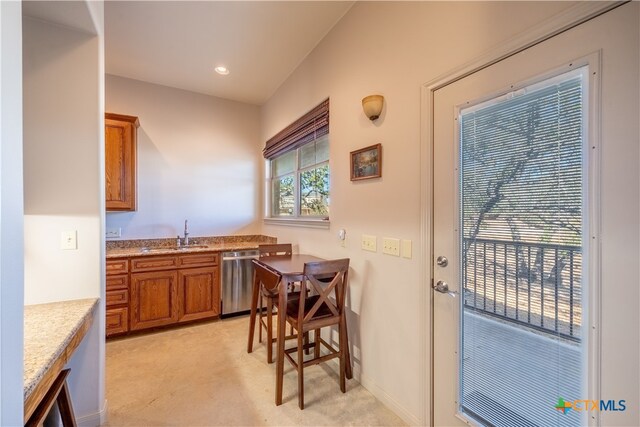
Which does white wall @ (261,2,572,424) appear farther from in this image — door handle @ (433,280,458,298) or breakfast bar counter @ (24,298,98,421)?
breakfast bar counter @ (24,298,98,421)

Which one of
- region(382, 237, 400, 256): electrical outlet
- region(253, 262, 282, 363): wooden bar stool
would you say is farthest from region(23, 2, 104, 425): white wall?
region(382, 237, 400, 256): electrical outlet

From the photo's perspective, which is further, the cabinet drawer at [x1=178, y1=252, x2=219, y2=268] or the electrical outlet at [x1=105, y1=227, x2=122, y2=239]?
the electrical outlet at [x1=105, y1=227, x2=122, y2=239]

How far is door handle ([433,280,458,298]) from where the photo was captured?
5.03 ft

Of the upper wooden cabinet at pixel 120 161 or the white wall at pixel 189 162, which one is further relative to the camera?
the white wall at pixel 189 162

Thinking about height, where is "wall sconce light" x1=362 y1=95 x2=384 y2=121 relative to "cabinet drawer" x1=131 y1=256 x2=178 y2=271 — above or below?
above

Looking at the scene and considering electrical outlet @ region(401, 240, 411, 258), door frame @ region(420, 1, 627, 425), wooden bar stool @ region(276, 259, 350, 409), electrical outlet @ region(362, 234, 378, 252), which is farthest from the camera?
electrical outlet @ region(362, 234, 378, 252)

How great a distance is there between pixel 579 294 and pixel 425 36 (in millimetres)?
1555

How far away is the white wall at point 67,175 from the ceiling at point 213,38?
799mm

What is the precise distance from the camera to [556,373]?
1.14 metres

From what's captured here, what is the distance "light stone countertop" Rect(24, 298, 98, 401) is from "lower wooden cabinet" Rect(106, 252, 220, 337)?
1447 mm

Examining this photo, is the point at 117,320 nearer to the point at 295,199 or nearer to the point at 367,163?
the point at 295,199

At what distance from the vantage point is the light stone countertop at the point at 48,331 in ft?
3.22

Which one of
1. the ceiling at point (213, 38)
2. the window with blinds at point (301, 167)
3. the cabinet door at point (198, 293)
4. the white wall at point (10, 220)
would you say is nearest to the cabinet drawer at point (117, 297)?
the cabinet door at point (198, 293)

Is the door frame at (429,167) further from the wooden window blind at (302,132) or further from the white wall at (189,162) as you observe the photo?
the white wall at (189,162)
